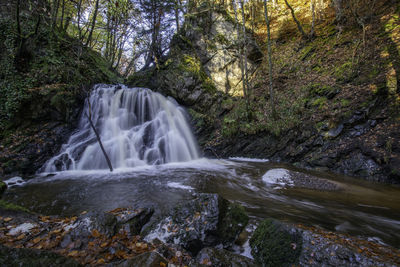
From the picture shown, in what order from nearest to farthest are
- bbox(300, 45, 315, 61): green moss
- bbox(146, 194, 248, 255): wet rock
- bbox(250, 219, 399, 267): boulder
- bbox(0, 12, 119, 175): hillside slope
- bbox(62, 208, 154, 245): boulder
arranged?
1. bbox(250, 219, 399, 267): boulder
2. bbox(62, 208, 154, 245): boulder
3. bbox(146, 194, 248, 255): wet rock
4. bbox(0, 12, 119, 175): hillside slope
5. bbox(300, 45, 315, 61): green moss

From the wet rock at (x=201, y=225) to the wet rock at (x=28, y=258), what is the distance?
1425mm

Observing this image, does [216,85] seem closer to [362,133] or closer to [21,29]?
[362,133]

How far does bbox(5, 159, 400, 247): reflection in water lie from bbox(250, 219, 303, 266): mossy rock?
126 cm

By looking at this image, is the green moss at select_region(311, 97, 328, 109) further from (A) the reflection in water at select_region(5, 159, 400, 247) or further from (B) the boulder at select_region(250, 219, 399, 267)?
(B) the boulder at select_region(250, 219, 399, 267)

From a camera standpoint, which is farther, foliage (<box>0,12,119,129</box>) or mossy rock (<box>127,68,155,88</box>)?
mossy rock (<box>127,68,155,88</box>)

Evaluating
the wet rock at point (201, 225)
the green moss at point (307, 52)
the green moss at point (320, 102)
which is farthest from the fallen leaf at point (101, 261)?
the green moss at point (307, 52)

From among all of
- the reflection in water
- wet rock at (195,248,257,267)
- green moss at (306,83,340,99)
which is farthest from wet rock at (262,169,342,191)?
green moss at (306,83,340,99)

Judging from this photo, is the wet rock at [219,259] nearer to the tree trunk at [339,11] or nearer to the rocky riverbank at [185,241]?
the rocky riverbank at [185,241]

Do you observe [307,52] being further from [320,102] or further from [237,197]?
[237,197]

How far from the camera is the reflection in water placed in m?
3.63

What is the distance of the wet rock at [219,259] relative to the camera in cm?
212

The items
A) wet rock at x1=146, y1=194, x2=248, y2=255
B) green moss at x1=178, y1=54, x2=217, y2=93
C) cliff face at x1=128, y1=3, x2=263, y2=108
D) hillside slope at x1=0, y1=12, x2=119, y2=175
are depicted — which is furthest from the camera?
green moss at x1=178, y1=54, x2=217, y2=93

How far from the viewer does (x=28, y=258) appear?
4.47 feet

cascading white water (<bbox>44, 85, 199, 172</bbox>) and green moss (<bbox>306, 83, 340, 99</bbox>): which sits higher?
green moss (<bbox>306, 83, 340, 99</bbox>)
